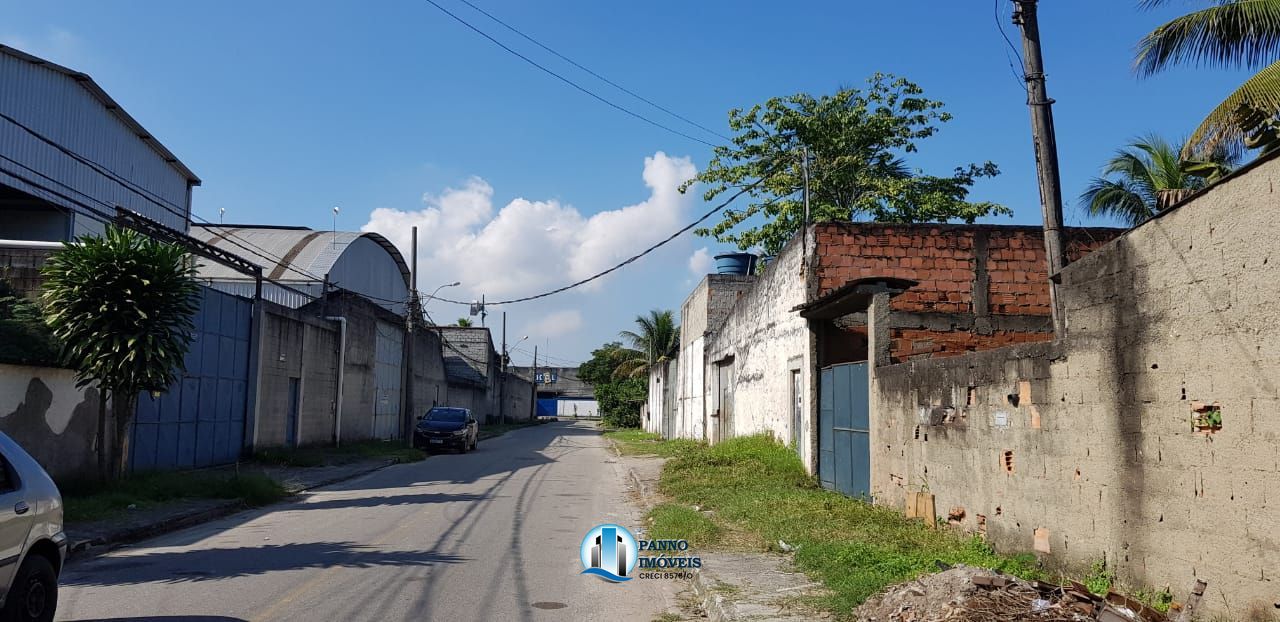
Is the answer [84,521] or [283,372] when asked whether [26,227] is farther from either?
[84,521]

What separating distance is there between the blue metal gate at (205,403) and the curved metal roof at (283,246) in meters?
17.9

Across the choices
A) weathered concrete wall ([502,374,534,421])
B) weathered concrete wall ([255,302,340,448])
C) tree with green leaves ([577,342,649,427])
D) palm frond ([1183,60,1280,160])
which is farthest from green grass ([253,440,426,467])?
weathered concrete wall ([502,374,534,421])

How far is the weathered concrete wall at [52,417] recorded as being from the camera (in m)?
12.7

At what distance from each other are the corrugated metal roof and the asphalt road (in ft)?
58.4

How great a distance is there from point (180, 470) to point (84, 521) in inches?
279

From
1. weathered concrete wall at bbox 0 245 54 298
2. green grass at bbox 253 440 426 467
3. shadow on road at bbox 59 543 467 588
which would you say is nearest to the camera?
shadow on road at bbox 59 543 467 588

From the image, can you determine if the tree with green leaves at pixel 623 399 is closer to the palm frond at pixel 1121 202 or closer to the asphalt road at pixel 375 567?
the palm frond at pixel 1121 202

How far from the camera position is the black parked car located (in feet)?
97.9

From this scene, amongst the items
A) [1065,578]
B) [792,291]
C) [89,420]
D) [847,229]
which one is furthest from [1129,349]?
[89,420]

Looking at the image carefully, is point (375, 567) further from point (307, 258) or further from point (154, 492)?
point (307, 258)

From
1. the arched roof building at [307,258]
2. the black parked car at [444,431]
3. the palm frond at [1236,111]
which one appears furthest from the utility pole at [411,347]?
the palm frond at [1236,111]

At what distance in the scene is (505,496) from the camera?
15.9 meters

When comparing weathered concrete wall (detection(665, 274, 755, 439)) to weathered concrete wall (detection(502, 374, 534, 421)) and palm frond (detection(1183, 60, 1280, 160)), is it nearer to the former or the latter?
palm frond (detection(1183, 60, 1280, 160))

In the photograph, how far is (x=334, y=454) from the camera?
25.4m
